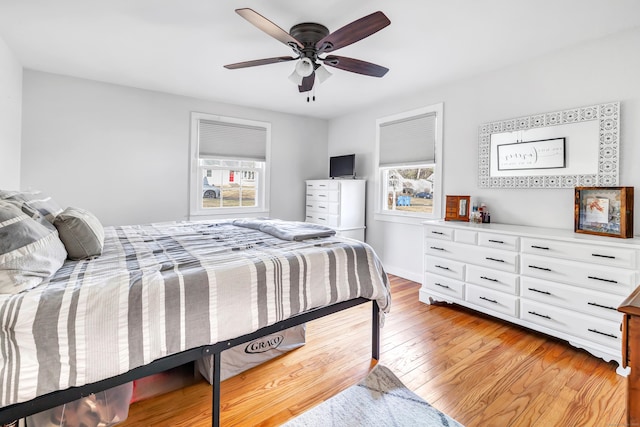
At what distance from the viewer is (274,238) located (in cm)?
225

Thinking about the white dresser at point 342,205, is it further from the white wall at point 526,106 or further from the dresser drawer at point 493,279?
the dresser drawer at point 493,279

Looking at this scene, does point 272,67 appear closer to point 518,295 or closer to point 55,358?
point 55,358

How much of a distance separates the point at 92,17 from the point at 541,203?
4.01 meters

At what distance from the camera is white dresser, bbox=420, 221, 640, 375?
2131 mm

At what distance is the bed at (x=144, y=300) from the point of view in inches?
41.5

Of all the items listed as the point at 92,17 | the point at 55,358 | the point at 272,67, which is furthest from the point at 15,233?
the point at 272,67

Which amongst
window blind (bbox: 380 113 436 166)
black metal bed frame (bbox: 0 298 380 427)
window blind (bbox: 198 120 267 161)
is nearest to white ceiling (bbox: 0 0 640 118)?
window blind (bbox: 380 113 436 166)

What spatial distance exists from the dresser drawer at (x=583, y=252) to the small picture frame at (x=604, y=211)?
25cm

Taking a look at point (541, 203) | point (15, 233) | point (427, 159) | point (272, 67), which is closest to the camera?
point (15, 233)

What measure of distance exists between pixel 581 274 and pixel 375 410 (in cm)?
183

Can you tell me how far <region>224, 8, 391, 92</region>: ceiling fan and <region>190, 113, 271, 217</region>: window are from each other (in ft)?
6.60

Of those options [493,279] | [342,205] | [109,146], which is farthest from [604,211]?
[109,146]

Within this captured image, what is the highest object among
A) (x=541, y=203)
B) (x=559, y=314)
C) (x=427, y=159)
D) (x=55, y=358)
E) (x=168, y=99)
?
(x=168, y=99)

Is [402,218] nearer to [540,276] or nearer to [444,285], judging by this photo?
[444,285]
